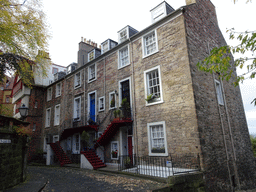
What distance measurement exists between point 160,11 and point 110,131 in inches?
371

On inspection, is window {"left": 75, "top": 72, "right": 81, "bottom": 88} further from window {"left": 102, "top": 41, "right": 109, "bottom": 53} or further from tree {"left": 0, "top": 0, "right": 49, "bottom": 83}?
tree {"left": 0, "top": 0, "right": 49, "bottom": 83}

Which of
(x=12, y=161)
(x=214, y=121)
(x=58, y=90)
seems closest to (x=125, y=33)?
(x=214, y=121)

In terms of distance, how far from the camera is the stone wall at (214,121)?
32.4 feet

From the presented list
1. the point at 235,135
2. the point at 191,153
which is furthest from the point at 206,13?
the point at 191,153

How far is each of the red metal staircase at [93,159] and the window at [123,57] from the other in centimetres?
741

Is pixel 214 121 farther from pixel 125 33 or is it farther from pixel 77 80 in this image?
pixel 77 80

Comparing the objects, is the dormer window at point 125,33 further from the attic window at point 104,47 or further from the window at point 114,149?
the window at point 114,149

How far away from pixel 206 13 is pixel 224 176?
1172cm

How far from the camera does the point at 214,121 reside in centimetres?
1112

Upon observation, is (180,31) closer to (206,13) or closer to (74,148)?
(206,13)

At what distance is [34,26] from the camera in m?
9.20

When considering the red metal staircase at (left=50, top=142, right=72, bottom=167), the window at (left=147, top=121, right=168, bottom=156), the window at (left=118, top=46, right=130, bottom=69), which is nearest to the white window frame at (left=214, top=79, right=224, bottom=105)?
the window at (left=147, top=121, right=168, bottom=156)

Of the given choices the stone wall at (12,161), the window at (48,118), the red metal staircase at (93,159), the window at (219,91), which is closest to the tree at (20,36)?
the stone wall at (12,161)

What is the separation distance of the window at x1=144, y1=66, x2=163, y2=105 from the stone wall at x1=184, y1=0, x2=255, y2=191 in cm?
230
